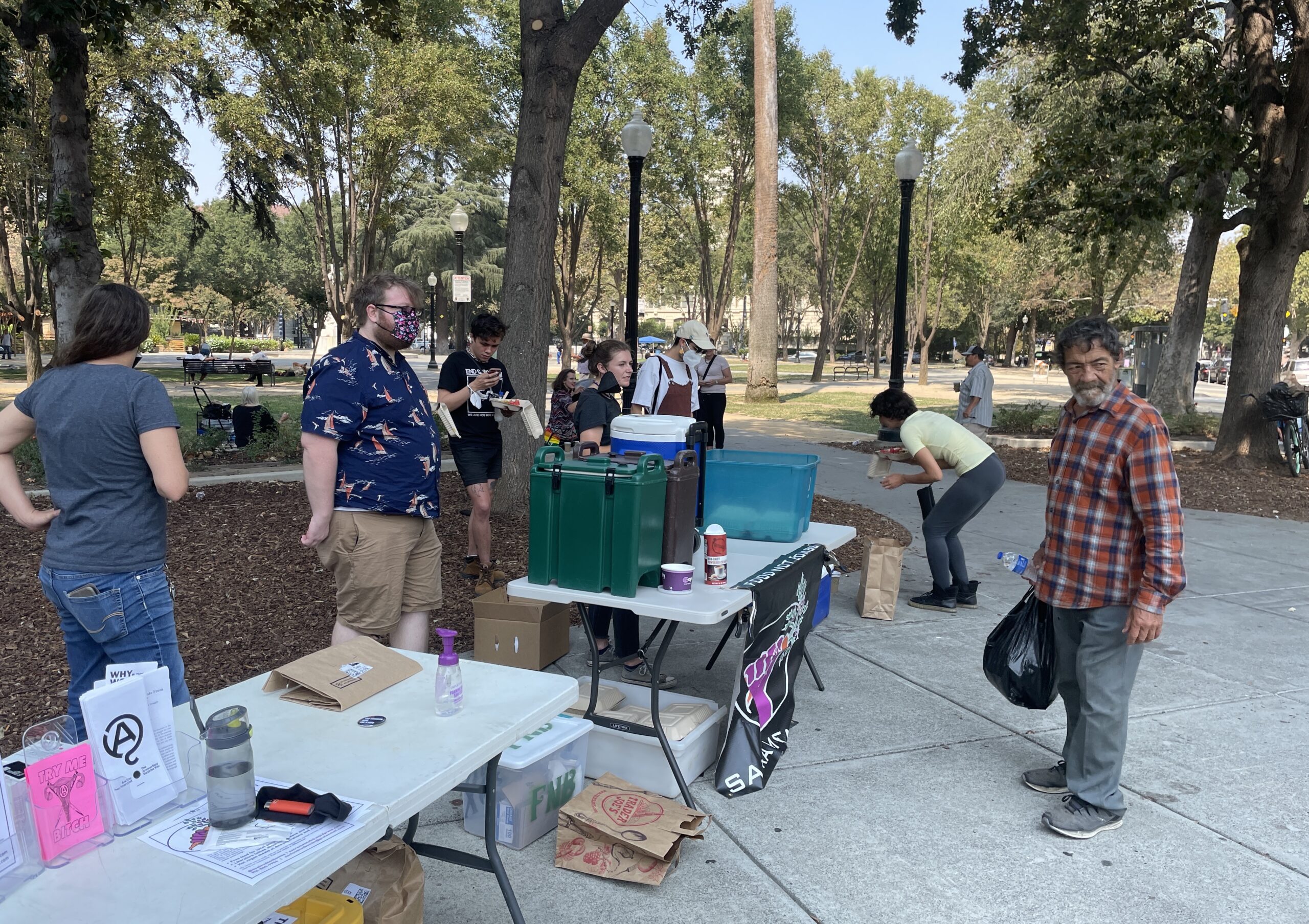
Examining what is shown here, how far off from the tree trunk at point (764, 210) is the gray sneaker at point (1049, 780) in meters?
17.4

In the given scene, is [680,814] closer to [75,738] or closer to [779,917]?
[779,917]

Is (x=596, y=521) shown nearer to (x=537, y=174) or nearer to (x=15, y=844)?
(x=15, y=844)

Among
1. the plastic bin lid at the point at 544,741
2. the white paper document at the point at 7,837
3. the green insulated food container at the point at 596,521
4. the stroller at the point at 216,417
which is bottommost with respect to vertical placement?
the plastic bin lid at the point at 544,741

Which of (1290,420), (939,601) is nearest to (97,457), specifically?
(939,601)

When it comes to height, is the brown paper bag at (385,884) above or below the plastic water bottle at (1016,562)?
below

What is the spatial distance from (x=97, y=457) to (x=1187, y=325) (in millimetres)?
21116

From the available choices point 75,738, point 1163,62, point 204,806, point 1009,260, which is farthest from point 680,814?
point 1009,260

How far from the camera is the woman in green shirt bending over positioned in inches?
220

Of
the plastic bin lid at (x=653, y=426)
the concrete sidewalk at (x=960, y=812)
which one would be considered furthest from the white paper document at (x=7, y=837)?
the plastic bin lid at (x=653, y=426)

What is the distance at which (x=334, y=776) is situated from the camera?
2.05 m

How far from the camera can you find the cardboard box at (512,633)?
14.9 ft

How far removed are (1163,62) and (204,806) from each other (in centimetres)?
2175

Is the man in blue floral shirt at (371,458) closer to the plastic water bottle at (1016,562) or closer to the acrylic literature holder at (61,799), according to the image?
the acrylic literature holder at (61,799)

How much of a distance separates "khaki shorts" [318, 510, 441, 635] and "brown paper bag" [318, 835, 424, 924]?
47.4 inches
